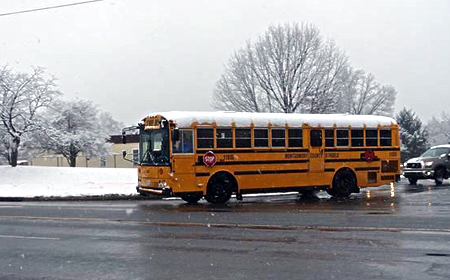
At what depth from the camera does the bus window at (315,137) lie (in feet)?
69.1

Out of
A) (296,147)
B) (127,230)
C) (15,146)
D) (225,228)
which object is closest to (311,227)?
(225,228)

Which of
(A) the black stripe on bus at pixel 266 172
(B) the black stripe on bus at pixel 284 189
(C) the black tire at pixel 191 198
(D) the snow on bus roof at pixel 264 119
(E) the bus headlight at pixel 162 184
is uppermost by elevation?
(D) the snow on bus roof at pixel 264 119

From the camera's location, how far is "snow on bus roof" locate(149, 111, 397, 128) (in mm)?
19086

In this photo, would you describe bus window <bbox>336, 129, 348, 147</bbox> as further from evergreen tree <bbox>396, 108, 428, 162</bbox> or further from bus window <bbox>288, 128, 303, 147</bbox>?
evergreen tree <bbox>396, 108, 428, 162</bbox>

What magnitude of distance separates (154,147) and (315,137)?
18.3ft

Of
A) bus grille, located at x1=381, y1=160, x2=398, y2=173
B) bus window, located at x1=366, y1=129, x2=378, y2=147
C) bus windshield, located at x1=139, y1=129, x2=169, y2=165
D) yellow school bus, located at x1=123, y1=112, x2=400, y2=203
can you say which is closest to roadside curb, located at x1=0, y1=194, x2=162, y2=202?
yellow school bus, located at x1=123, y1=112, x2=400, y2=203

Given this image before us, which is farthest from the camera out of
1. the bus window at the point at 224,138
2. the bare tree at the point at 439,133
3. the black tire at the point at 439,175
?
the bare tree at the point at 439,133

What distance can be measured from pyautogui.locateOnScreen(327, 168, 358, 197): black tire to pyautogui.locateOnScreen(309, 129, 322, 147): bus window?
1.37 metres

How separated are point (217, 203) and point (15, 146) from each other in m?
18.2

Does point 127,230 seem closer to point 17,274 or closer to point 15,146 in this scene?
point 17,274

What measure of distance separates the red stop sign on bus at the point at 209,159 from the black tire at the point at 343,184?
481 centimetres

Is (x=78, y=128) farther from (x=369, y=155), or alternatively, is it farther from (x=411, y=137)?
(x=411, y=137)

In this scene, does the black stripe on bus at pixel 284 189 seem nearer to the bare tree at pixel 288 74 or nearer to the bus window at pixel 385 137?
the bus window at pixel 385 137

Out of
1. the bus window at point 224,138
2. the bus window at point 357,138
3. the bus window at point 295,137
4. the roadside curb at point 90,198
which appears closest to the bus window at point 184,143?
the bus window at point 224,138
